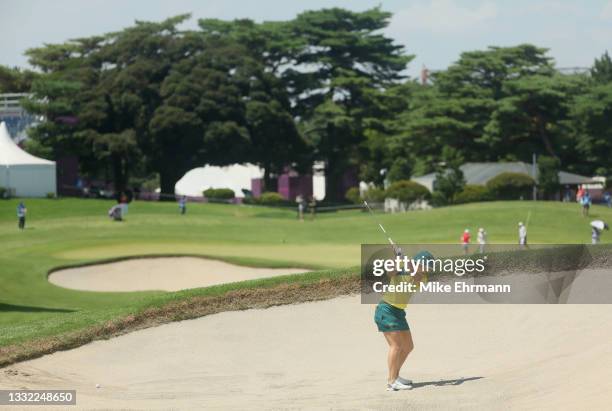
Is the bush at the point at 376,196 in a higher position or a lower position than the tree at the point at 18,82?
lower

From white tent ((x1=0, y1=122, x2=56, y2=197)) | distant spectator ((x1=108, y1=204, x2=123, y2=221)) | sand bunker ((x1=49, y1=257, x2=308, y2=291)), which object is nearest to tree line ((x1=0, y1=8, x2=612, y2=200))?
white tent ((x1=0, y1=122, x2=56, y2=197))

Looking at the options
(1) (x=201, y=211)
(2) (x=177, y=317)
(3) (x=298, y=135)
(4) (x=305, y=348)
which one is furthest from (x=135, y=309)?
(3) (x=298, y=135)

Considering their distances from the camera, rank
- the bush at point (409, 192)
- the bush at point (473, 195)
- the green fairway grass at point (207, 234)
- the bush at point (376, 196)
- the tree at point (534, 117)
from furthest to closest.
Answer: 1. the tree at point (534, 117)
2. the bush at point (376, 196)
3. the bush at point (409, 192)
4. the bush at point (473, 195)
5. the green fairway grass at point (207, 234)

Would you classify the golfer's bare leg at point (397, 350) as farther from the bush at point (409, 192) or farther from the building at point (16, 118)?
the building at point (16, 118)

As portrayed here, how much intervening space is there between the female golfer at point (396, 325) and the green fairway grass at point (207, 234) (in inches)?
632

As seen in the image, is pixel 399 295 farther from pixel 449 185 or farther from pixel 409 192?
pixel 409 192

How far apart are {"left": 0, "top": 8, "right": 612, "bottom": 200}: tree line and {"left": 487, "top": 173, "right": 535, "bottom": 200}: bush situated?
6.14 meters

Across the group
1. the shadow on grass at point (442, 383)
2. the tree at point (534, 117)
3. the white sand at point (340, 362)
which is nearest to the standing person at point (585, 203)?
the tree at point (534, 117)

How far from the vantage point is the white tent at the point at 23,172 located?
95.5 meters

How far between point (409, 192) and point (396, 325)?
3138 inches

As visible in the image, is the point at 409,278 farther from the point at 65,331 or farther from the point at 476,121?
the point at 476,121

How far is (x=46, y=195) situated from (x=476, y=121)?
41627 millimetres

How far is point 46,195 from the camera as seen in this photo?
98.2 meters

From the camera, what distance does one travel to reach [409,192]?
97125 mm
